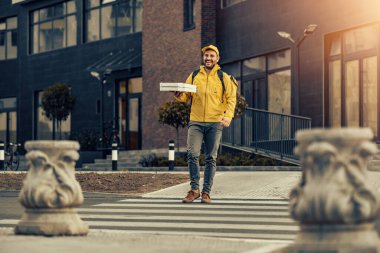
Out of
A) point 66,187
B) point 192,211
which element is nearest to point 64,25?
point 192,211

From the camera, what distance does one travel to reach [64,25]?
138 ft

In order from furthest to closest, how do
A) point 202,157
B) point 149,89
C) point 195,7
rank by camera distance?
point 149,89 < point 195,7 < point 202,157

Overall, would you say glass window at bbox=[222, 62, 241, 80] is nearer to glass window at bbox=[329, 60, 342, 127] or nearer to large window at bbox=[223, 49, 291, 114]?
large window at bbox=[223, 49, 291, 114]

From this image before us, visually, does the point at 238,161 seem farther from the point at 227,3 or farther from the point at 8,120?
the point at 8,120

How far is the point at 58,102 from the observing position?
38875 mm

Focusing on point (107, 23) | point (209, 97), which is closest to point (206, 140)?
point (209, 97)

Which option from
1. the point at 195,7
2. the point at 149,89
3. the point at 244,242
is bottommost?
the point at 244,242

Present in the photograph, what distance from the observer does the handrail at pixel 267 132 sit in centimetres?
2533

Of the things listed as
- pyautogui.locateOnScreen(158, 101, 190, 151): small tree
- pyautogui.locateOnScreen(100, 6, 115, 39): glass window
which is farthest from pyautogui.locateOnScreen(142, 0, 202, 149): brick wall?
pyautogui.locateOnScreen(158, 101, 190, 151): small tree

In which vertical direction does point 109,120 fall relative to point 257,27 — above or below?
below

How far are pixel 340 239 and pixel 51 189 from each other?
271 centimetres

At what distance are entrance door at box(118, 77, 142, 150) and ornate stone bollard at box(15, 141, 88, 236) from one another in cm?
2892

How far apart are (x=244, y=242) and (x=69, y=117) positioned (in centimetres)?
3419

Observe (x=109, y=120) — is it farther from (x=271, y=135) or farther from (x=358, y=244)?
(x=358, y=244)
